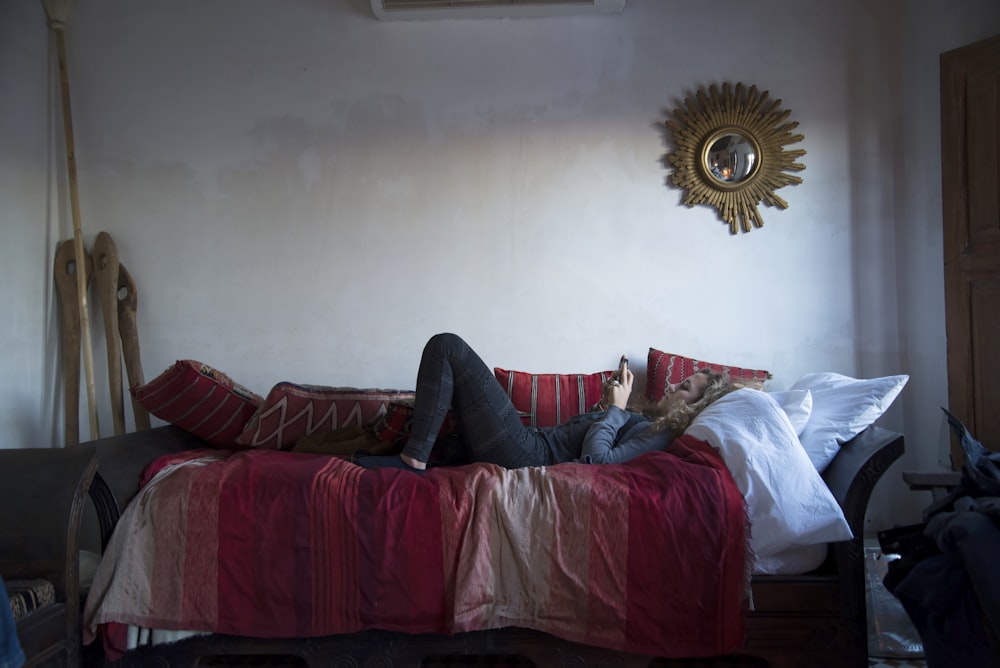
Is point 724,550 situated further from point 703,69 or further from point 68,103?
point 68,103

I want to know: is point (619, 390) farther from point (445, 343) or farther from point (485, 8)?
point (485, 8)

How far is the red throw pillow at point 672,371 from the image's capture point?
2.75 meters

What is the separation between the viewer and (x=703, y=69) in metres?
2.94

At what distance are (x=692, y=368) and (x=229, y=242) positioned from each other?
6.81 ft

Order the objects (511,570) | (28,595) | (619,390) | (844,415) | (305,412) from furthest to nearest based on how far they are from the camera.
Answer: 1. (619,390)
2. (305,412)
3. (844,415)
4. (511,570)
5. (28,595)

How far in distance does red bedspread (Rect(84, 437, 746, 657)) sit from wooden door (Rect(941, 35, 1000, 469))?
4.30 ft

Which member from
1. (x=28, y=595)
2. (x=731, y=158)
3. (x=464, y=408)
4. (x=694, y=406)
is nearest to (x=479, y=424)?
(x=464, y=408)

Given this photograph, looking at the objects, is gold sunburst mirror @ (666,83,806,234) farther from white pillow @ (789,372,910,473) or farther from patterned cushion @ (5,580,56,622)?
patterned cushion @ (5,580,56,622)

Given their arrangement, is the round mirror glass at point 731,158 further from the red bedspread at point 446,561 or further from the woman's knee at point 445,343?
the red bedspread at point 446,561

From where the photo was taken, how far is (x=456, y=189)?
299 centimetres

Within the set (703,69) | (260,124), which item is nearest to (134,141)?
(260,124)

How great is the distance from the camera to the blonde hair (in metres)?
2.18

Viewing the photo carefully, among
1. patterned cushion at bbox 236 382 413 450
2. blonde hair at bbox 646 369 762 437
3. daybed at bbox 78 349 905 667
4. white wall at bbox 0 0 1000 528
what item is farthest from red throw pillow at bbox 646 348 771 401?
patterned cushion at bbox 236 382 413 450

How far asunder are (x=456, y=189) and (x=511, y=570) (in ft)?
5.84
